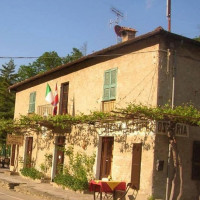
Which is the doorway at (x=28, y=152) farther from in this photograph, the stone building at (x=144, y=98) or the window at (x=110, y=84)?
the window at (x=110, y=84)

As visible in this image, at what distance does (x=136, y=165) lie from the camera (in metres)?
12.2

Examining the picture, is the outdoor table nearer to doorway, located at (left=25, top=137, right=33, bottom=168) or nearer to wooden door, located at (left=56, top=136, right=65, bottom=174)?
wooden door, located at (left=56, top=136, right=65, bottom=174)

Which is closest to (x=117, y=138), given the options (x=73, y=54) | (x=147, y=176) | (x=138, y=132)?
(x=138, y=132)

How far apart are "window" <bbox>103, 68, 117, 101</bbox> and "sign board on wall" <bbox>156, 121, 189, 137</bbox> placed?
259 cm

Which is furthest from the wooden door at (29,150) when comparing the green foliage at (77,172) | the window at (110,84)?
the window at (110,84)

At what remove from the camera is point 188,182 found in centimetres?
1198

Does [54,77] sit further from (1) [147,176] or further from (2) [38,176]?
(1) [147,176]

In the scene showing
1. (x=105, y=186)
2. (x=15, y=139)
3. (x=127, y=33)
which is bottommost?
(x=105, y=186)

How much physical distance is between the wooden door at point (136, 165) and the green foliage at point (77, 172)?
233 cm

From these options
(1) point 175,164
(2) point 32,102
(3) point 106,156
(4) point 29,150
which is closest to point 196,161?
(1) point 175,164

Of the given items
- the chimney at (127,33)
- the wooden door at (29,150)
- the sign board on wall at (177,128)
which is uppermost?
the chimney at (127,33)

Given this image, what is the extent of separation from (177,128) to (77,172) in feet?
15.7

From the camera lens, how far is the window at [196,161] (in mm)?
12183

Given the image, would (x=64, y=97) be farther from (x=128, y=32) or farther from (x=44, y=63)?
(x=44, y=63)
